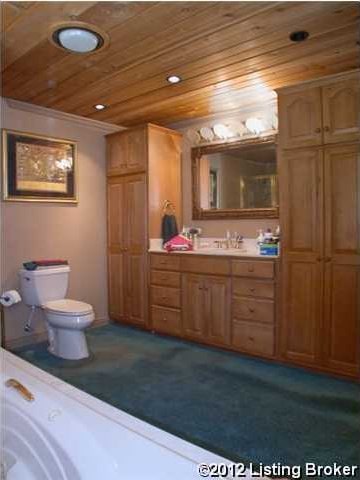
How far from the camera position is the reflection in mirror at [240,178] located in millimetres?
3402

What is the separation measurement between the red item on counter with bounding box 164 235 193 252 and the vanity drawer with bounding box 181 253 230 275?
0.21 m

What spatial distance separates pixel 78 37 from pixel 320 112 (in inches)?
67.9

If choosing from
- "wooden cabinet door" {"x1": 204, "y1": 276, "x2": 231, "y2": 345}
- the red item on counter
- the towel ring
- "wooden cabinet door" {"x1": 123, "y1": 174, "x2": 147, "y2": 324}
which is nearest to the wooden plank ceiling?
"wooden cabinet door" {"x1": 123, "y1": 174, "x2": 147, "y2": 324}

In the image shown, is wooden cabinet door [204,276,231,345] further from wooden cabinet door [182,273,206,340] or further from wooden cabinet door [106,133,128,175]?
wooden cabinet door [106,133,128,175]

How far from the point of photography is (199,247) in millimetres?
3855

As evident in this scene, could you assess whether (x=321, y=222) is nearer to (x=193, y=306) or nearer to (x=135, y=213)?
(x=193, y=306)

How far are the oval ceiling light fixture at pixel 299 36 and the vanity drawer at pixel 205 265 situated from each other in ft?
5.55

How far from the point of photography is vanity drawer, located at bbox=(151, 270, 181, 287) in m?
3.50

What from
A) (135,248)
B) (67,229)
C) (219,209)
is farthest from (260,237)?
(67,229)

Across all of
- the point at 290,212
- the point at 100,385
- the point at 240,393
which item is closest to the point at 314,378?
the point at 240,393

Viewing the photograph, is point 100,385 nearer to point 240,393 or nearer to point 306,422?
point 240,393

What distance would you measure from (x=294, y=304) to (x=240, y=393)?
0.80m

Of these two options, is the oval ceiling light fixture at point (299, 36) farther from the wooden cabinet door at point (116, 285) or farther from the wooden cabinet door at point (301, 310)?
the wooden cabinet door at point (116, 285)

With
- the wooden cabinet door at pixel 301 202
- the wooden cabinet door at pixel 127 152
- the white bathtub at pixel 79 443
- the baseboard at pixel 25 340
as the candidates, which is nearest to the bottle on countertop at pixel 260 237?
the wooden cabinet door at pixel 301 202
